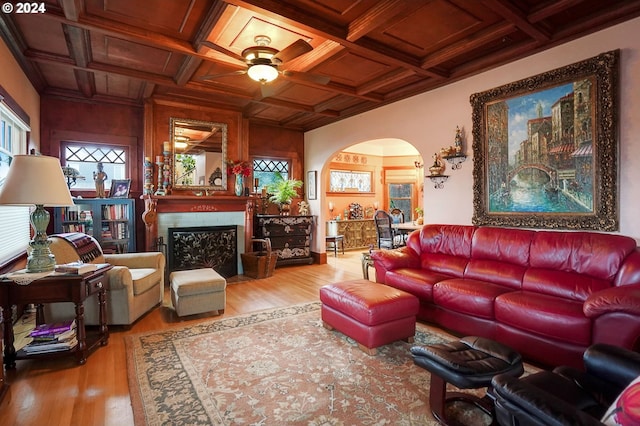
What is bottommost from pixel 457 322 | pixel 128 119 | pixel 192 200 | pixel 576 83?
pixel 457 322

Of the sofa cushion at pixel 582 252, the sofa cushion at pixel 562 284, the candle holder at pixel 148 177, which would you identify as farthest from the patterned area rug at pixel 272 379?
the candle holder at pixel 148 177

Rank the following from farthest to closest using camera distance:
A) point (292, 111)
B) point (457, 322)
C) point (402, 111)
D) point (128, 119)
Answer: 1. point (292, 111)
2. point (128, 119)
3. point (402, 111)
4. point (457, 322)

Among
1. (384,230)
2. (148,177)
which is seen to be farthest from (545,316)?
(148,177)

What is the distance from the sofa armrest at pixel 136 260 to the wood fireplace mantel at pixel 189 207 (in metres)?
1.25

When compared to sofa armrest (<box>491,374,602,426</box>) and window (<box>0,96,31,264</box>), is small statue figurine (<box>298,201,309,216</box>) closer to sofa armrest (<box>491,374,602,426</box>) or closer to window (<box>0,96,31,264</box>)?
window (<box>0,96,31,264</box>)

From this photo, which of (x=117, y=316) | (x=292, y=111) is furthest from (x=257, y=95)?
(x=117, y=316)

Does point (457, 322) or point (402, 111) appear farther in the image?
point (402, 111)

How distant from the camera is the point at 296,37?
11.5 feet

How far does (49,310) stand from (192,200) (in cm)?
276

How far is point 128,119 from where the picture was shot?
5645mm

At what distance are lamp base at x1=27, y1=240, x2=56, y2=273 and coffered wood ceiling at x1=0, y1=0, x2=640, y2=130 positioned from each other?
198 centimetres

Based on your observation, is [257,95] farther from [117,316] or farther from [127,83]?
[117,316]

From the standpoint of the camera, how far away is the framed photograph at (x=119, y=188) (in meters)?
5.29

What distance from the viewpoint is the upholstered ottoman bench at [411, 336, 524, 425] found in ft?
5.82
